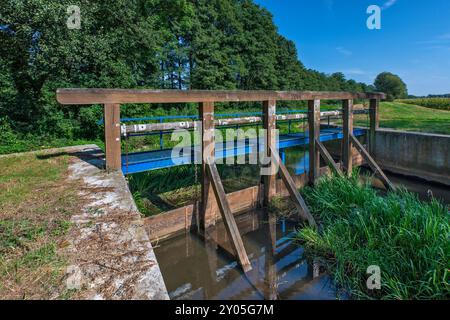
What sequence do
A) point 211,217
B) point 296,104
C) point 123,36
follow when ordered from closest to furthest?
A: 1. point 211,217
2. point 123,36
3. point 296,104

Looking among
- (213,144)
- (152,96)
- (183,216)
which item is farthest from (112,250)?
A: (213,144)

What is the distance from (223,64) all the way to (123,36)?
6.91m

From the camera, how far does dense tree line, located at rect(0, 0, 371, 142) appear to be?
7.54 metres

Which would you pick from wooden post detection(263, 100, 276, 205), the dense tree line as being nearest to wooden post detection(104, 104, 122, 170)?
wooden post detection(263, 100, 276, 205)

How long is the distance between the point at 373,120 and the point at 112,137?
25.3 feet

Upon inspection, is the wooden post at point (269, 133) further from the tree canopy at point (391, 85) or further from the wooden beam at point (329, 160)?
the tree canopy at point (391, 85)

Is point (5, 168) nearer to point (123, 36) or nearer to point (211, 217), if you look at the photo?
point (211, 217)

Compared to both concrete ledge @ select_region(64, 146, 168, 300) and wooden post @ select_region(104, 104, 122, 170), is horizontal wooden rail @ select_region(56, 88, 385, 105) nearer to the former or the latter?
wooden post @ select_region(104, 104, 122, 170)

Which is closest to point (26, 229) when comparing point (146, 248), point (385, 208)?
point (146, 248)

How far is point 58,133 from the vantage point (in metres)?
8.88

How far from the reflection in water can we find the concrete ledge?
144 cm

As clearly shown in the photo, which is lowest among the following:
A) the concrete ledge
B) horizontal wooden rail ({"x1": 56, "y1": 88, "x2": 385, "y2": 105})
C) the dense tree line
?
the concrete ledge

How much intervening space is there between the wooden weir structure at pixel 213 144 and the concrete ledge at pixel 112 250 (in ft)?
3.94

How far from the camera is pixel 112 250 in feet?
6.42
